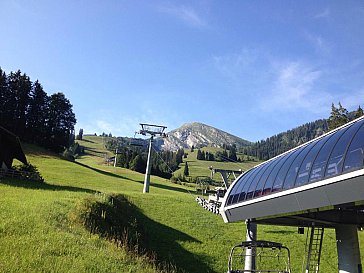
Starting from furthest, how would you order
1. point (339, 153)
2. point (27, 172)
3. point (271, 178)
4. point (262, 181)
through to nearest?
point (27, 172) < point (262, 181) < point (271, 178) < point (339, 153)

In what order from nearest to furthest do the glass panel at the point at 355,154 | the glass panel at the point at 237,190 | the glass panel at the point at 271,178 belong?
the glass panel at the point at 355,154
the glass panel at the point at 271,178
the glass panel at the point at 237,190

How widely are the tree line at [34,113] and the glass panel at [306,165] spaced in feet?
249

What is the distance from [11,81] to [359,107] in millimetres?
79854

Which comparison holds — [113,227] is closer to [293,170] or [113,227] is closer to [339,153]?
[293,170]

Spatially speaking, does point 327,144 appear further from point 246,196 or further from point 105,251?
point 105,251

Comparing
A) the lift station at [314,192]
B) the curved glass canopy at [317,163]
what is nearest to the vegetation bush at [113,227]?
the lift station at [314,192]

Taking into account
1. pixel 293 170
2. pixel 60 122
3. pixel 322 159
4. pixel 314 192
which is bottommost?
pixel 314 192

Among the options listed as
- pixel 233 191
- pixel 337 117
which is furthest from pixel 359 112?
pixel 233 191

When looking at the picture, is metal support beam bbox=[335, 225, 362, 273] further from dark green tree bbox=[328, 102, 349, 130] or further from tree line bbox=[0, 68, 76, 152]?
tree line bbox=[0, 68, 76, 152]

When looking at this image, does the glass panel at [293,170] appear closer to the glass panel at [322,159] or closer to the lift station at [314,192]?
the lift station at [314,192]

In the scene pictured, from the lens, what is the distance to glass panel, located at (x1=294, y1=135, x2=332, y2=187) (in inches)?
537

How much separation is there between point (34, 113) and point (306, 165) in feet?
264

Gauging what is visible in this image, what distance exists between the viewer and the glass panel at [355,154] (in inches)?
420

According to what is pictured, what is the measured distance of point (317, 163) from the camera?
1312cm
